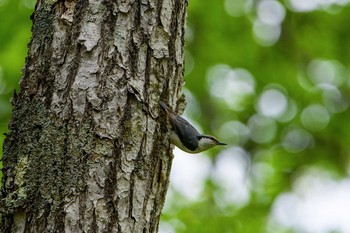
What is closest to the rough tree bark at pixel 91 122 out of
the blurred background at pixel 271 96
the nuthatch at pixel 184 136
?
the nuthatch at pixel 184 136

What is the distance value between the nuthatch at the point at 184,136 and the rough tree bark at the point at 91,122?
0.17 feet

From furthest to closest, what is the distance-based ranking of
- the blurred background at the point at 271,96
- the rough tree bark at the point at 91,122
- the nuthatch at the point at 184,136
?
the blurred background at the point at 271,96 < the nuthatch at the point at 184,136 < the rough tree bark at the point at 91,122

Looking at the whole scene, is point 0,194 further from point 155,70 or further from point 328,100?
point 328,100

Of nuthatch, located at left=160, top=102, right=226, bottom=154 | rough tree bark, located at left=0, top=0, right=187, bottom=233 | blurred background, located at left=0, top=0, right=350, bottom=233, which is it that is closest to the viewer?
rough tree bark, located at left=0, top=0, right=187, bottom=233

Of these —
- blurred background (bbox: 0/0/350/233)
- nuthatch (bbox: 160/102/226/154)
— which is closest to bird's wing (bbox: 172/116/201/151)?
nuthatch (bbox: 160/102/226/154)

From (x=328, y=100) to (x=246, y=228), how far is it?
231 cm

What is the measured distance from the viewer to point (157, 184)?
7.68 feet

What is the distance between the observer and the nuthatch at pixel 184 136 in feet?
8.01

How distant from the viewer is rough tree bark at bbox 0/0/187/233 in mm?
2131

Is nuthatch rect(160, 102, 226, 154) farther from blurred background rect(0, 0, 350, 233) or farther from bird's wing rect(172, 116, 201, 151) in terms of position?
blurred background rect(0, 0, 350, 233)

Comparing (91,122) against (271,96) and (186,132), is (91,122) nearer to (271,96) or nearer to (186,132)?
(186,132)

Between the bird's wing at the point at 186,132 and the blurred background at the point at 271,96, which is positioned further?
the blurred background at the point at 271,96

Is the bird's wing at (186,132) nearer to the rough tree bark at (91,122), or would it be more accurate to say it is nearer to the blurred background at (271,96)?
the rough tree bark at (91,122)

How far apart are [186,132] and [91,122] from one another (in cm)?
57
